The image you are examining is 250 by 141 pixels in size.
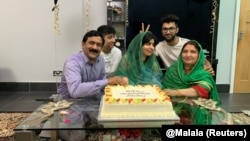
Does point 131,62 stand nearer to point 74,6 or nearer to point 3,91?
point 74,6

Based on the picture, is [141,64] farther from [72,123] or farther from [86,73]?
[72,123]

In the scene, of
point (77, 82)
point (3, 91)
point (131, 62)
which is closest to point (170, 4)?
point (131, 62)

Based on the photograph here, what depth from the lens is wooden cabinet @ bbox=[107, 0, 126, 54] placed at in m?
3.73

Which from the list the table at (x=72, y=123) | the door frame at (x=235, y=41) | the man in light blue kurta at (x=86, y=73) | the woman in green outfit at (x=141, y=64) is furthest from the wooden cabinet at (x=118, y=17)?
the table at (x=72, y=123)

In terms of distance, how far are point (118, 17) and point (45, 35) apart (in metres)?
1.13

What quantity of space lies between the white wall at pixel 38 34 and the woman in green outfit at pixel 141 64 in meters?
1.72

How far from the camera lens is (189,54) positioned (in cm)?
213

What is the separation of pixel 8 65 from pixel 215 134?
3.54 meters

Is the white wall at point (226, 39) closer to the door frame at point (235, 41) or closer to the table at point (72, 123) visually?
the door frame at point (235, 41)

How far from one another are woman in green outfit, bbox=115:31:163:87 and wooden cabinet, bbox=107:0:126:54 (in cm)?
133

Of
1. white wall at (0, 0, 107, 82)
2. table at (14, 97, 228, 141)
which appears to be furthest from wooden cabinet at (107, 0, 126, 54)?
table at (14, 97, 228, 141)

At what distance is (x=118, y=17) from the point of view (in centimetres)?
379

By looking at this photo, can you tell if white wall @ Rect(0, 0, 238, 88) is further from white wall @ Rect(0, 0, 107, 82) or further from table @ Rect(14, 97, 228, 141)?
table @ Rect(14, 97, 228, 141)

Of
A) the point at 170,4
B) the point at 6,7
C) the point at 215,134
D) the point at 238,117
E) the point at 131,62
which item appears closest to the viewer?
the point at 215,134
